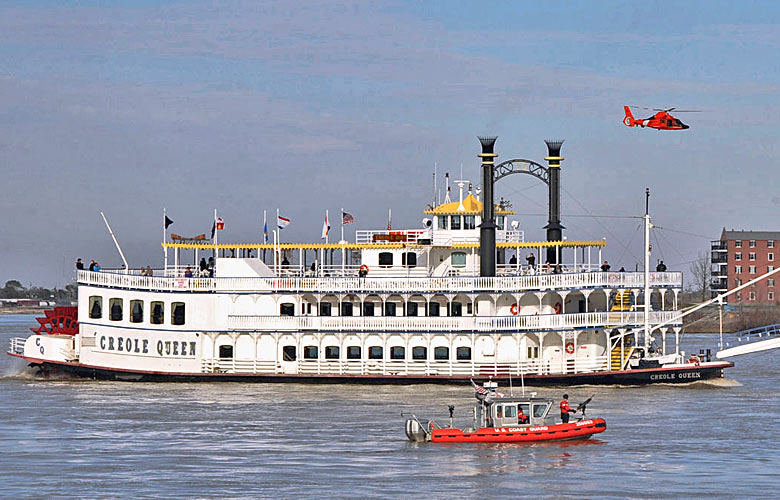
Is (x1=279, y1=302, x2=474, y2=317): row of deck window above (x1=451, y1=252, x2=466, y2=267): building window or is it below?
below

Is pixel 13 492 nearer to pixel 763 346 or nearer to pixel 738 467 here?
pixel 738 467

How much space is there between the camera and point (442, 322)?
174 ft

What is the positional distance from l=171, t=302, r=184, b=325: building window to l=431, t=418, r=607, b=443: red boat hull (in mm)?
20289

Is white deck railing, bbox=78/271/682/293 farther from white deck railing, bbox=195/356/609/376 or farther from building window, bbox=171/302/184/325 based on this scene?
white deck railing, bbox=195/356/609/376

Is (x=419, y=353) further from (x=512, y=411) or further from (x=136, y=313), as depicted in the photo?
(x=512, y=411)

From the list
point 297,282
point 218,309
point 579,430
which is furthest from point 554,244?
point 579,430

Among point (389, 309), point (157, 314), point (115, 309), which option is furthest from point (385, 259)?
point (115, 309)

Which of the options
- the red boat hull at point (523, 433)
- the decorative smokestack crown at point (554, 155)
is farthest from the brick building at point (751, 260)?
the red boat hull at point (523, 433)

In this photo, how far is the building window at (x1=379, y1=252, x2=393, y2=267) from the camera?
57094 millimetres

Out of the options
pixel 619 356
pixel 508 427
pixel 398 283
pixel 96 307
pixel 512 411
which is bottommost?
pixel 508 427

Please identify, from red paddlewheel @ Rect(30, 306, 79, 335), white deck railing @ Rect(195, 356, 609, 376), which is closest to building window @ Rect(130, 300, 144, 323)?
white deck railing @ Rect(195, 356, 609, 376)

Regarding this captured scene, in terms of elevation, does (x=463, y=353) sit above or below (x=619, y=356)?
above

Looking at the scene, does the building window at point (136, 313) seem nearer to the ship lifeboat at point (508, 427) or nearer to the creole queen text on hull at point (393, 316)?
the creole queen text on hull at point (393, 316)

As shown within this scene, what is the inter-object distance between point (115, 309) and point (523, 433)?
24688 millimetres
